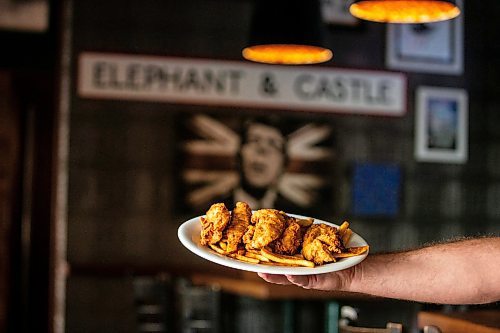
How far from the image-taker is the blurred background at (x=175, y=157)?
612cm

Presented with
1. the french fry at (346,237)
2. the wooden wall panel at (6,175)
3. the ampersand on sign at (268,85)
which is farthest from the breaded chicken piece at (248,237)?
the wooden wall panel at (6,175)

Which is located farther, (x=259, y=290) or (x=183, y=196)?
(x=183, y=196)

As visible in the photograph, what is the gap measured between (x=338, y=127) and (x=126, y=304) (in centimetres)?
199

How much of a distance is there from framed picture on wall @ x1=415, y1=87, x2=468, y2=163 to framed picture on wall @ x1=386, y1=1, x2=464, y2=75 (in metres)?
0.18

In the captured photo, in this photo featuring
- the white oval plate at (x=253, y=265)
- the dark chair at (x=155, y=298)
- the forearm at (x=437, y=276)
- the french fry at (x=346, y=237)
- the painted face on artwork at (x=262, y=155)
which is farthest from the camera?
the painted face on artwork at (x=262, y=155)

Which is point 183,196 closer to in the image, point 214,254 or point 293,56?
point 293,56

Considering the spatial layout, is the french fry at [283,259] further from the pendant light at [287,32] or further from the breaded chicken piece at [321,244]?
the pendant light at [287,32]

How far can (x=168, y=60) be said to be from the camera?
6.24 m

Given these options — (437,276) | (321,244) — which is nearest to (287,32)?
(437,276)

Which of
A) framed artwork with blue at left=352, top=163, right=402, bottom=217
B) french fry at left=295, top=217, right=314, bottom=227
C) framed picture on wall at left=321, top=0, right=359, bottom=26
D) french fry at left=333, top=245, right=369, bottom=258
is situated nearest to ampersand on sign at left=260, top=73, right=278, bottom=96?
framed picture on wall at left=321, top=0, right=359, bottom=26

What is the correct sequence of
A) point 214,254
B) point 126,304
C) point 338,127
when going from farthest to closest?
point 338,127, point 126,304, point 214,254

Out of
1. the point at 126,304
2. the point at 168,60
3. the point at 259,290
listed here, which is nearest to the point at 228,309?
the point at 126,304

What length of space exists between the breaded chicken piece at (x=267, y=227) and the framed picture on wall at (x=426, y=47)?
4608 mm

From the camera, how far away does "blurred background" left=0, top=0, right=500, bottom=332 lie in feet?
20.1
